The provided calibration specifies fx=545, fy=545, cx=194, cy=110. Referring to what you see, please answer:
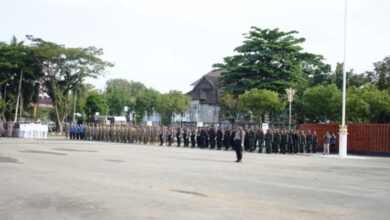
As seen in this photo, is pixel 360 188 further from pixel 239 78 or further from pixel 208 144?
pixel 239 78

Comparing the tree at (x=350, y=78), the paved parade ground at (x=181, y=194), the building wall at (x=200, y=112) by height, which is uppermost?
the tree at (x=350, y=78)

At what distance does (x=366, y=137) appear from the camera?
37188 mm

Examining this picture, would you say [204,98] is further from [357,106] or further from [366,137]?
[366,137]

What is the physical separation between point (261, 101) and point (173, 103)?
36297mm

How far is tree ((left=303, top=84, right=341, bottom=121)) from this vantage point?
4916 centimetres

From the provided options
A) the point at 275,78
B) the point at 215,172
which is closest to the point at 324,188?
the point at 215,172

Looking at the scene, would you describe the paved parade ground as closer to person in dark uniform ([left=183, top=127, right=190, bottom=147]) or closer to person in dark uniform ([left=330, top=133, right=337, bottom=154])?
person in dark uniform ([left=330, top=133, right=337, bottom=154])

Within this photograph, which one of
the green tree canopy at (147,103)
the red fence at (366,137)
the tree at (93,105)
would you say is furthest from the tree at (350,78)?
the green tree canopy at (147,103)

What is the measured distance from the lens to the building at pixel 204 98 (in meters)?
91.2

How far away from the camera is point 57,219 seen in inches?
339

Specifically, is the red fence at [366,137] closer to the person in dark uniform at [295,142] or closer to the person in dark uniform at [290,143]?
the person in dark uniform at [295,142]

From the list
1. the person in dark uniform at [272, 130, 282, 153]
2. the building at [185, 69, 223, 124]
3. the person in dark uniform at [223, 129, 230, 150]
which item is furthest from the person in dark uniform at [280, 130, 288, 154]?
the building at [185, 69, 223, 124]

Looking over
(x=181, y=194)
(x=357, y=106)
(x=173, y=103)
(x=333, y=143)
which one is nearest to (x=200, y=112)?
(x=173, y=103)

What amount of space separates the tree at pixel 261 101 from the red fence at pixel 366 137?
41.0ft
